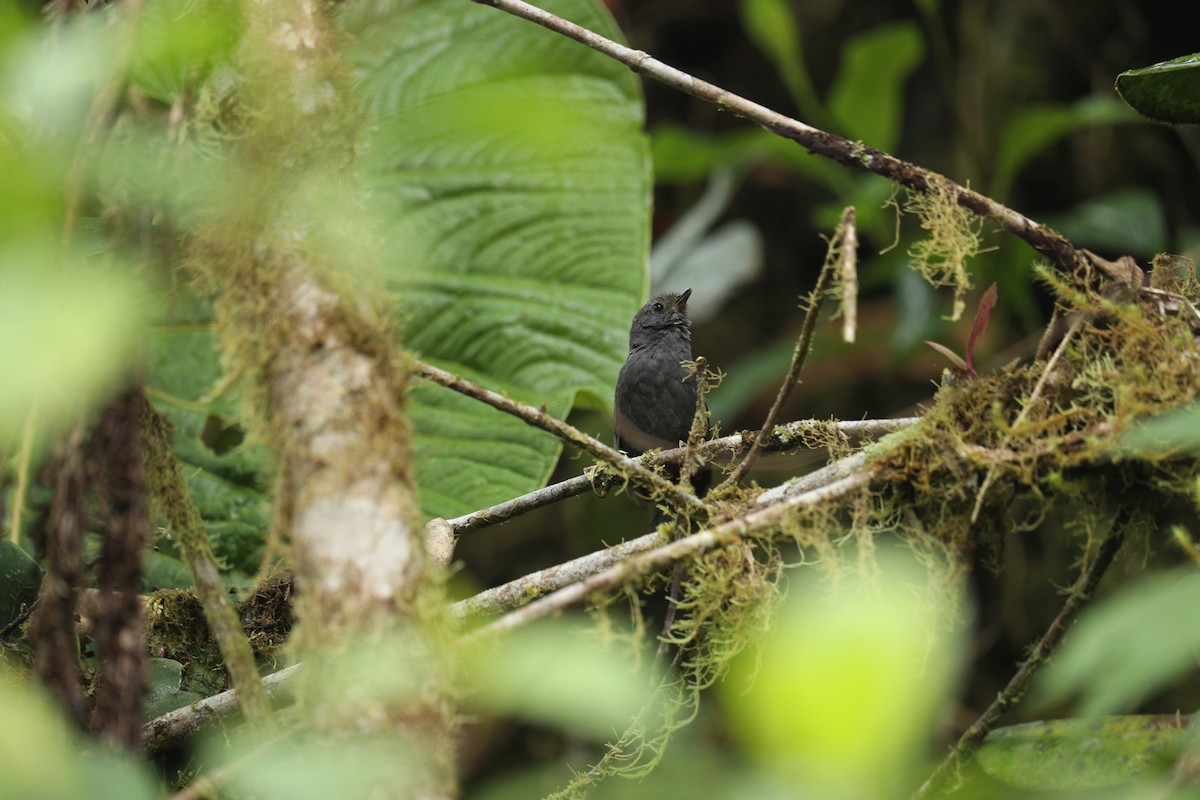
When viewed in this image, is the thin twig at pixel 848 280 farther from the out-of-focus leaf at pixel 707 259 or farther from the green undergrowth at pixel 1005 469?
the out-of-focus leaf at pixel 707 259

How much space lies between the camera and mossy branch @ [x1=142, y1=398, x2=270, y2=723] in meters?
1.20

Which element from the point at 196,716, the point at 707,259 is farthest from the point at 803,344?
the point at 707,259

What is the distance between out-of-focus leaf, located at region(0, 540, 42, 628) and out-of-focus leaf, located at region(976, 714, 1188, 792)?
1.51 m

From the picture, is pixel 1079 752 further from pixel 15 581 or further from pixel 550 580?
pixel 15 581

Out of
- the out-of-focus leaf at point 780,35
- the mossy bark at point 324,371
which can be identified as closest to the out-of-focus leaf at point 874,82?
the out-of-focus leaf at point 780,35

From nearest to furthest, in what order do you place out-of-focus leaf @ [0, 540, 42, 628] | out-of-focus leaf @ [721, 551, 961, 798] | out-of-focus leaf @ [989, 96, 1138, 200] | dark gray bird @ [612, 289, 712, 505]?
out-of-focus leaf @ [721, 551, 961, 798], out-of-focus leaf @ [0, 540, 42, 628], dark gray bird @ [612, 289, 712, 505], out-of-focus leaf @ [989, 96, 1138, 200]

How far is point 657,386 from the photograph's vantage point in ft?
9.14

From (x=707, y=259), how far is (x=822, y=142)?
6.99 feet

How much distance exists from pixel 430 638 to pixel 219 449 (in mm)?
1877

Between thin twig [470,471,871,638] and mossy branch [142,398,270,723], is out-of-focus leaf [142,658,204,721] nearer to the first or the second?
mossy branch [142,398,270,723]

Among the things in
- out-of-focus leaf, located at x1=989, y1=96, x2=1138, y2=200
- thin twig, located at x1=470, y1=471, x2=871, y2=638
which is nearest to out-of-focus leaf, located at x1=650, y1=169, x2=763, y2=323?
out-of-focus leaf, located at x1=989, y1=96, x2=1138, y2=200

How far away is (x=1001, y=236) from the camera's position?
11.5ft

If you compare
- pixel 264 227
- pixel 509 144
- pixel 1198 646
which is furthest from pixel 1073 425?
pixel 509 144

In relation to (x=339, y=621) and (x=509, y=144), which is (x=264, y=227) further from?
(x=509, y=144)
